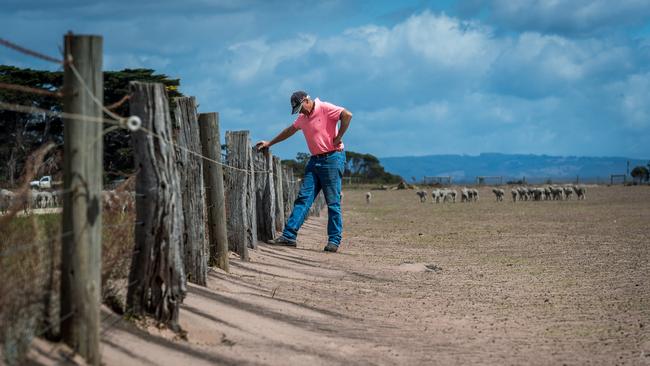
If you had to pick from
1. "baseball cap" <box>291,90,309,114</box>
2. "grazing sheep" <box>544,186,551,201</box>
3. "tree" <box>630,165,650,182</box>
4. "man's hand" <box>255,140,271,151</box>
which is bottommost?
"grazing sheep" <box>544,186,551,201</box>

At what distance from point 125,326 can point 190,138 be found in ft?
8.91

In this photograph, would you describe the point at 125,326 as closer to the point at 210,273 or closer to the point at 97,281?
the point at 97,281

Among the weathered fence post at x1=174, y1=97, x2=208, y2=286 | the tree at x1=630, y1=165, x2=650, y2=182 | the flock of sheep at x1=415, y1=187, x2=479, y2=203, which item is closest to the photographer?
the weathered fence post at x1=174, y1=97, x2=208, y2=286

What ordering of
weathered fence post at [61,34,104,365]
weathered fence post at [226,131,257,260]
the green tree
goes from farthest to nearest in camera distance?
the green tree, weathered fence post at [226,131,257,260], weathered fence post at [61,34,104,365]

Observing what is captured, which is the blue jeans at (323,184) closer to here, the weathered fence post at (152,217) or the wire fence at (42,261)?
the wire fence at (42,261)

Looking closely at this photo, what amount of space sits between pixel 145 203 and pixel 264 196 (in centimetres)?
790

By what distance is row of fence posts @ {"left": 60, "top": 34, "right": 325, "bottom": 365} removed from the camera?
4.52 meters

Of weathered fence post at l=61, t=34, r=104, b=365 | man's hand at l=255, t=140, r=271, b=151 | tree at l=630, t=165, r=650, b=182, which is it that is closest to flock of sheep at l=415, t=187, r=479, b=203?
man's hand at l=255, t=140, r=271, b=151

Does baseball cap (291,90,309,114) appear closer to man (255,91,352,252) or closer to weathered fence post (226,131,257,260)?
man (255,91,352,252)

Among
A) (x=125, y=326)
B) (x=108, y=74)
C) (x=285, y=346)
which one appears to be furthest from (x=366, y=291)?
(x=108, y=74)

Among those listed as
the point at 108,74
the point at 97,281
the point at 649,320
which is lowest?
the point at 649,320

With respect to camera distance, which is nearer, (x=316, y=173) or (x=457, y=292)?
(x=457, y=292)

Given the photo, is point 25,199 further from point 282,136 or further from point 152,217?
point 282,136

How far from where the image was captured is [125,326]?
5.35 metres
